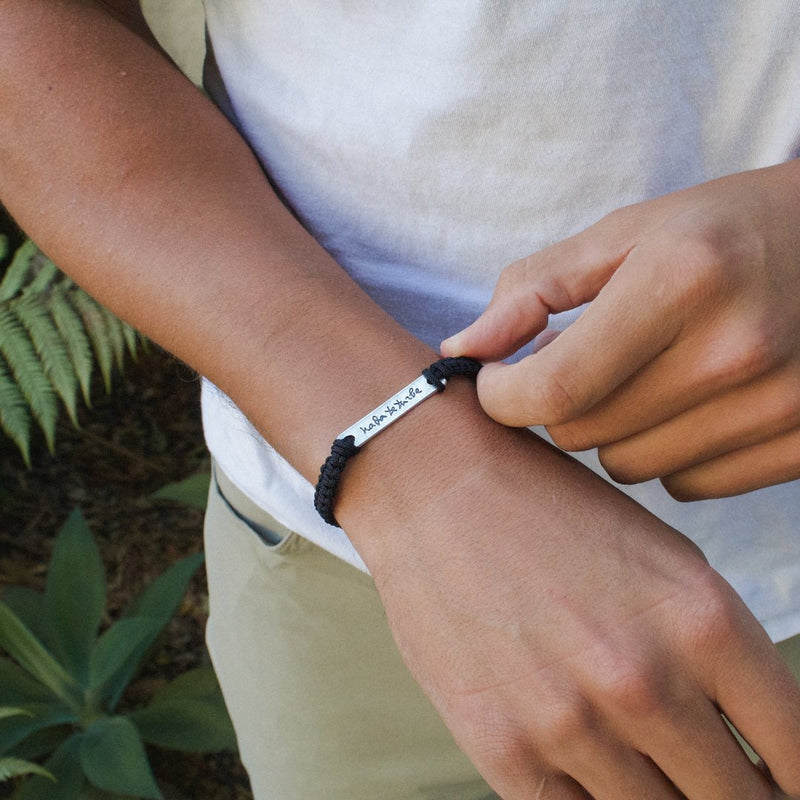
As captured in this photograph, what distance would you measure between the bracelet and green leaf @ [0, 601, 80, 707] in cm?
152

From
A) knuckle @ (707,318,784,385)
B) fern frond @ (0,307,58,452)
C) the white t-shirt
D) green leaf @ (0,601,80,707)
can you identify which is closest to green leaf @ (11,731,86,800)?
green leaf @ (0,601,80,707)

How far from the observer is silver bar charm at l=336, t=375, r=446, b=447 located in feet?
2.28

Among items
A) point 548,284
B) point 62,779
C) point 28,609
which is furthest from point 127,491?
point 548,284

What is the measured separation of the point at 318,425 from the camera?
73 cm

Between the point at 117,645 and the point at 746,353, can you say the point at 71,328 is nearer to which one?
the point at 117,645

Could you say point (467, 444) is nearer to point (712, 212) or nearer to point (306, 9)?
point (712, 212)

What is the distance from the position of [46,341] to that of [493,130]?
1.49 metres

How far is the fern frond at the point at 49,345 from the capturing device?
1923 millimetres

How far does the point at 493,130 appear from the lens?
0.80 metres

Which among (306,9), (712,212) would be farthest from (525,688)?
(306,9)

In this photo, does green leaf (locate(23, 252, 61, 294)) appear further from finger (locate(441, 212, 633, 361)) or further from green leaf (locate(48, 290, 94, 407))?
finger (locate(441, 212, 633, 361))

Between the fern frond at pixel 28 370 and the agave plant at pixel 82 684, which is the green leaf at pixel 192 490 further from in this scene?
the fern frond at pixel 28 370

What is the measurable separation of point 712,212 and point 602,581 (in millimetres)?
318

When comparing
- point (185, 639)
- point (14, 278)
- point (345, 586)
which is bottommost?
point (185, 639)
